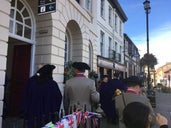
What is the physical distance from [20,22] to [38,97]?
3237mm

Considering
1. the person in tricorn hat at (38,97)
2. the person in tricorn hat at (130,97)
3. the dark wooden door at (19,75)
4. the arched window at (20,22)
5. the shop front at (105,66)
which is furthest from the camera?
the shop front at (105,66)

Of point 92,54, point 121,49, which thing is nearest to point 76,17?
point 92,54

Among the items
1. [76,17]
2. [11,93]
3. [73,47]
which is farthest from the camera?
[73,47]

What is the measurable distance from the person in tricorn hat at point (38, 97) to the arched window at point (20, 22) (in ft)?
7.83

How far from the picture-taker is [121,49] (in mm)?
Result: 26031

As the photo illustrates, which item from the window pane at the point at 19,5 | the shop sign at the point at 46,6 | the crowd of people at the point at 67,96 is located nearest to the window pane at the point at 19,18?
the window pane at the point at 19,5

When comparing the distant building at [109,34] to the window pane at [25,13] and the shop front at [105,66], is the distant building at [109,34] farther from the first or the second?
the window pane at [25,13]

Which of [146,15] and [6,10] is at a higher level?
[146,15]

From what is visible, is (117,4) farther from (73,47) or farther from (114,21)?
(73,47)

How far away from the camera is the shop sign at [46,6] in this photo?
618 centimetres

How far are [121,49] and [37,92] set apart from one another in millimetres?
22645

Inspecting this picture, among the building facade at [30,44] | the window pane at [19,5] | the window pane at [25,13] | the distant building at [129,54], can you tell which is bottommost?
the building facade at [30,44]

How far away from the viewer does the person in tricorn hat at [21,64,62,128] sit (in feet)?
13.6

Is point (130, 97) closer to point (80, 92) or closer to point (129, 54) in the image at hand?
point (80, 92)
